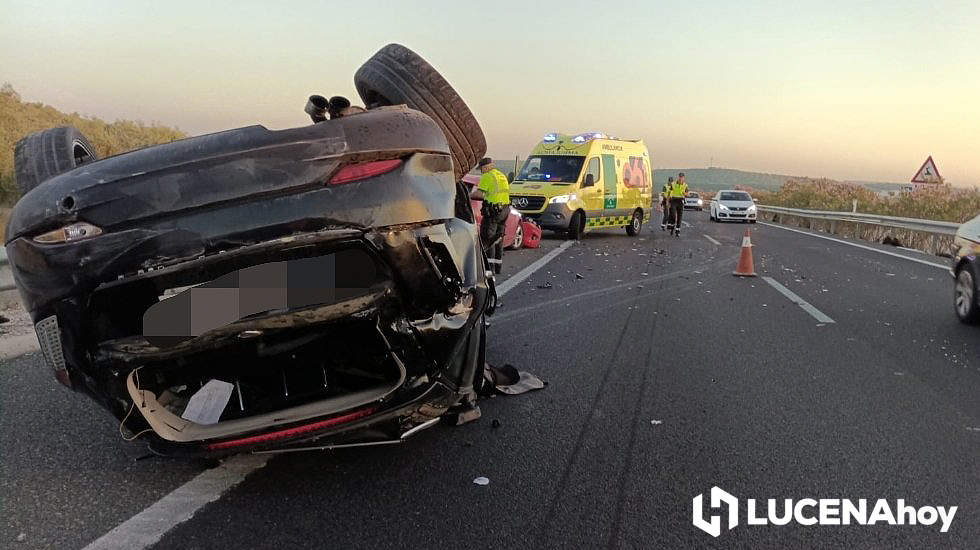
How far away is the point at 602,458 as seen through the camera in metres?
3.57

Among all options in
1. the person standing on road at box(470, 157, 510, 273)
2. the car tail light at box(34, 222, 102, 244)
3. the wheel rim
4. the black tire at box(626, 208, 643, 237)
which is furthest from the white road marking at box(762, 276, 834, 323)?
the black tire at box(626, 208, 643, 237)

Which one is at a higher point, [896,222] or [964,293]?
[964,293]

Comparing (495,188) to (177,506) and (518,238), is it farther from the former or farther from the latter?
(177,506)

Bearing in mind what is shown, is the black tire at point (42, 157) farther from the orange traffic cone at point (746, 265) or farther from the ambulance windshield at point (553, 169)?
the ambulance windshield at point (553, 169)

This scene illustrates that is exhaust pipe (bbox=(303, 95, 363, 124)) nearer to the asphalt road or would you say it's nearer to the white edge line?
the asphalt road

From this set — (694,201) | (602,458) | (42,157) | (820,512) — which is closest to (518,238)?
(602,458)

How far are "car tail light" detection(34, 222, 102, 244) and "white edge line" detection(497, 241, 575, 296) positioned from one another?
6.38 metres

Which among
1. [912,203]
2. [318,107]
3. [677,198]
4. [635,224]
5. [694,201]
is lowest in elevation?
[694,201]

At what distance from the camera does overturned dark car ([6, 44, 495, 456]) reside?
267 centimetres

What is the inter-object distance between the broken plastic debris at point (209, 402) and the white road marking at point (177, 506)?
0.83 feet

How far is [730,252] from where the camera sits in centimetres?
1614

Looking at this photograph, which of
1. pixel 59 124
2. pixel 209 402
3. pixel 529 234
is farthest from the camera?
pixel 59 124

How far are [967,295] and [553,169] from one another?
486 inches

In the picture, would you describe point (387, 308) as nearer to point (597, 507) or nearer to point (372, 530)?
point (372, 530)
